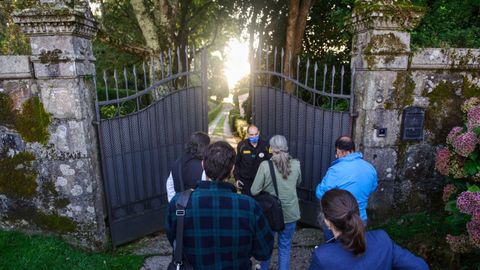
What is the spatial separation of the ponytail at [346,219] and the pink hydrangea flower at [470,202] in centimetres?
174

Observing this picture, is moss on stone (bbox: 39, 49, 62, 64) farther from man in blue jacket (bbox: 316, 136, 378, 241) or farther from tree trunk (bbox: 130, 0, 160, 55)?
tree trunk (bbox: 130, 0, 160, 55)

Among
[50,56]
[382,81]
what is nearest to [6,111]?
[50,56]

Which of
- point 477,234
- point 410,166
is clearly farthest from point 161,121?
point 477,234

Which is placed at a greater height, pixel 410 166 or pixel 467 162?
pixel 467 162

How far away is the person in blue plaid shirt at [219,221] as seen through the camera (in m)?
2.18

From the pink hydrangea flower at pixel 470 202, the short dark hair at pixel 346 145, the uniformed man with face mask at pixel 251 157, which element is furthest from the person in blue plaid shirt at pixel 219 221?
the uniformed man with face mask at pixel 251 157

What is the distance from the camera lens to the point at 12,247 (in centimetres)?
421

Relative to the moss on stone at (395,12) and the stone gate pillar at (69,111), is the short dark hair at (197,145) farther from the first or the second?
the moss on stone at (395,12)

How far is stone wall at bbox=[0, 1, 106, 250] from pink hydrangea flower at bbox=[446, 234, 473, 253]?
165 inches

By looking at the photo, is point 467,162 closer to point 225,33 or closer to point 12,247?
point 12,247

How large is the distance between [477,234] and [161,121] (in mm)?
3982

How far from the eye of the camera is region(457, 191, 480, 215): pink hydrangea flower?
9.50 feet

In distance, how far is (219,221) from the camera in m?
2.19

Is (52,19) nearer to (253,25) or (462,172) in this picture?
(462,172)
